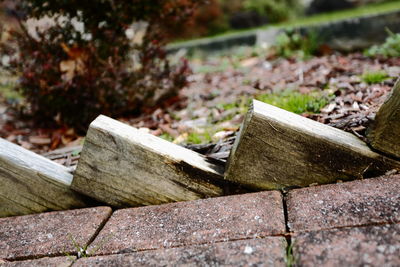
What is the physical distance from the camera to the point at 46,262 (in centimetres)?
129

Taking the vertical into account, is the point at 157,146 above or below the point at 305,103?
above

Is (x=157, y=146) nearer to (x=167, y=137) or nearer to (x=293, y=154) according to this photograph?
(x=293, y=154)

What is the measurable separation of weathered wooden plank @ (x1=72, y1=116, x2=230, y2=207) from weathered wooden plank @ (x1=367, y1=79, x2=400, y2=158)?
67cm

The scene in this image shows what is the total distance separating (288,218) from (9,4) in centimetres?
302

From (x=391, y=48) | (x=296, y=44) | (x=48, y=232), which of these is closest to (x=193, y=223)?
(x=48, y=232)

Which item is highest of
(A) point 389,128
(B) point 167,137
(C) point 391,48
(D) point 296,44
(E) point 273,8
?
(A) point 389,128

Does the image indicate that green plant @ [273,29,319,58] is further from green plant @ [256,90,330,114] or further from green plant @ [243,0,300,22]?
green plant @ [243,0,300,22]

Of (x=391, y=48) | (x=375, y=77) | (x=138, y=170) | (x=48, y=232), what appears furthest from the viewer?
(x=391, y=48)

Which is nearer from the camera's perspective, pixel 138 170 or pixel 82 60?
pixel 138 170

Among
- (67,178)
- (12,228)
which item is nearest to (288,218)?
(67,178)

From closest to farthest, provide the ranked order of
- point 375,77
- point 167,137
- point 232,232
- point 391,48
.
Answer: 1. point 232,232
2. point 167,137
3. point 375,77
4. point 391,48

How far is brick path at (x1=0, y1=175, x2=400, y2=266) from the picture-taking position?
1.10 meters

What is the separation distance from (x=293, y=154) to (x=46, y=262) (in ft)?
3.41

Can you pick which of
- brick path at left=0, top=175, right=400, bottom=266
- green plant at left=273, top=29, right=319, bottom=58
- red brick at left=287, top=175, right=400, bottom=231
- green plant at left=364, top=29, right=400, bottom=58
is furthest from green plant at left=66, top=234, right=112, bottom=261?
green plant at left=273, top=29, right=319, bottom=58
